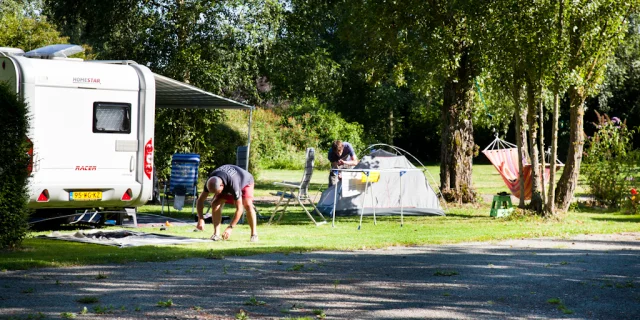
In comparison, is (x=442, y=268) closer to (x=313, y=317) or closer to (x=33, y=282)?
(x=313, y=317)

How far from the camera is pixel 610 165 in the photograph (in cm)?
1612

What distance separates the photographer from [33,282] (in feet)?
22.7

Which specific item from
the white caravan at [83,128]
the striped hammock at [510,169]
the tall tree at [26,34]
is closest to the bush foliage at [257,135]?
the tall tree at [26,34]

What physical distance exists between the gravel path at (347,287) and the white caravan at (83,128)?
330 cm

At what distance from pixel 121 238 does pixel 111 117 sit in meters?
1.89

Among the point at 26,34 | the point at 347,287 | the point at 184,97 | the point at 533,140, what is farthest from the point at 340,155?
the point at 26,34

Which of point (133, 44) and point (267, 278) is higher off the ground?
point (133, 44)

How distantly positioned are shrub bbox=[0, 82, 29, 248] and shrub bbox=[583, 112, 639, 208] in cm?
1102

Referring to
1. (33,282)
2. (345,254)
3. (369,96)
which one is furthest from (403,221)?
(369,96)

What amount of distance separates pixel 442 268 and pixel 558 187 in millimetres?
7491

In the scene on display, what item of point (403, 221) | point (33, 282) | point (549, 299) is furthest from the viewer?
point (403, 221)

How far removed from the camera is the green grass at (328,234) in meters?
8.59

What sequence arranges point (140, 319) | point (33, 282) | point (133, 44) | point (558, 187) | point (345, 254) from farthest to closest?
1. point (133, 44)
2. point (558, 187)
3. point (345, 254)
4. point (33, 282)
5. point (140, 319)

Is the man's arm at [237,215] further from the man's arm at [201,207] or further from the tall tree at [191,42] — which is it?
the tall tree at [191,42]
